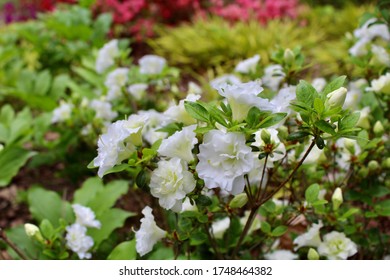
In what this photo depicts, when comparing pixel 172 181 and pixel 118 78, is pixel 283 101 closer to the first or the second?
pixel 172 181

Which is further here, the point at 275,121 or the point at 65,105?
the point at 65,105

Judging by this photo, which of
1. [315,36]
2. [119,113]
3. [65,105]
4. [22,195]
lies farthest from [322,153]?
[315,36]

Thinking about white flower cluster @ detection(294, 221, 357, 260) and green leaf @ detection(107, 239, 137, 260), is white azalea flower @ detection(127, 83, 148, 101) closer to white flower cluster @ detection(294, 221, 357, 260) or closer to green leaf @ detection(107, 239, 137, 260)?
green leaf @ detection(107, 239, 137, 260)

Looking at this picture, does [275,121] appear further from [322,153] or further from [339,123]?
[322,153]

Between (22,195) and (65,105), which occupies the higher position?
(65,105)

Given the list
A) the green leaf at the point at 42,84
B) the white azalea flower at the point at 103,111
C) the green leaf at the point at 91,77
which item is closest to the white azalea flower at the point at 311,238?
the white azalea flower at the point at 103,111

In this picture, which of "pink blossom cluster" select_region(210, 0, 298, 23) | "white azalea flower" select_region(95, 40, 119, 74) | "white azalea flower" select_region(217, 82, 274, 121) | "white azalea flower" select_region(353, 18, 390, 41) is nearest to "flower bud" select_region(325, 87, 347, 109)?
"white azalea flower" select_region(217, 82, 274, 121)

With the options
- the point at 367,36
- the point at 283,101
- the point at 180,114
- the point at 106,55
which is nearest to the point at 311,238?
the point at 283,101
